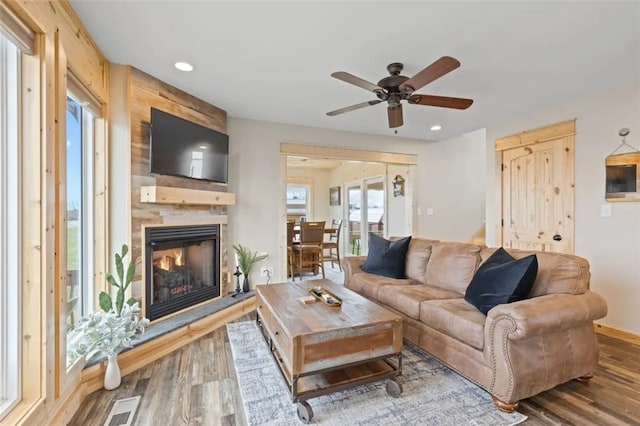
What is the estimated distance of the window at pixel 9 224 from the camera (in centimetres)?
144

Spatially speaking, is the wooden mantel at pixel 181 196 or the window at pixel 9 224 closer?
the window at pixel 9 224

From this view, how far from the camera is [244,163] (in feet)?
13.7

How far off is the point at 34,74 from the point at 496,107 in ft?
13.8

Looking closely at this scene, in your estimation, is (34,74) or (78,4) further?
(78,4)

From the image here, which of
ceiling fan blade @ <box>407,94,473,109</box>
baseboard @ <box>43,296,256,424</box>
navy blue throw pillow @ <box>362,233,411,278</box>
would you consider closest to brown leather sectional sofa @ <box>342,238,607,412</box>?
navy blue throw pillow @ <box>362,233,411,278</box>

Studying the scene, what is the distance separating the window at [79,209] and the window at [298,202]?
585cm

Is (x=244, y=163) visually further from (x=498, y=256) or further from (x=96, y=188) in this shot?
(x=498, y=256)

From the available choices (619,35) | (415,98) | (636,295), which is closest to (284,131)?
(415,98)

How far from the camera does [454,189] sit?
18.2ft

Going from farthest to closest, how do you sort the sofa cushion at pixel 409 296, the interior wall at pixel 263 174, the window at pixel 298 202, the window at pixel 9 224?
the window at pixel 298 202, the interior wall at pixel 263 174, the sofa cushion at pixel 409 296, the window at pixel 9 224

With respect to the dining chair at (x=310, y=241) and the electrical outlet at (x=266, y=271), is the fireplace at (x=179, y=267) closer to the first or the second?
the electrical outlet at (x=266, y=271)

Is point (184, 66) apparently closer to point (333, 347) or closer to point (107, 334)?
point (107, 334)

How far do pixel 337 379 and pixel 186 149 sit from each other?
2.59m

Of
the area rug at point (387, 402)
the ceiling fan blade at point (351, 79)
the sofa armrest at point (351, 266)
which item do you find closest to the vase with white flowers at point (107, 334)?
the area rug at point (387, 402)
